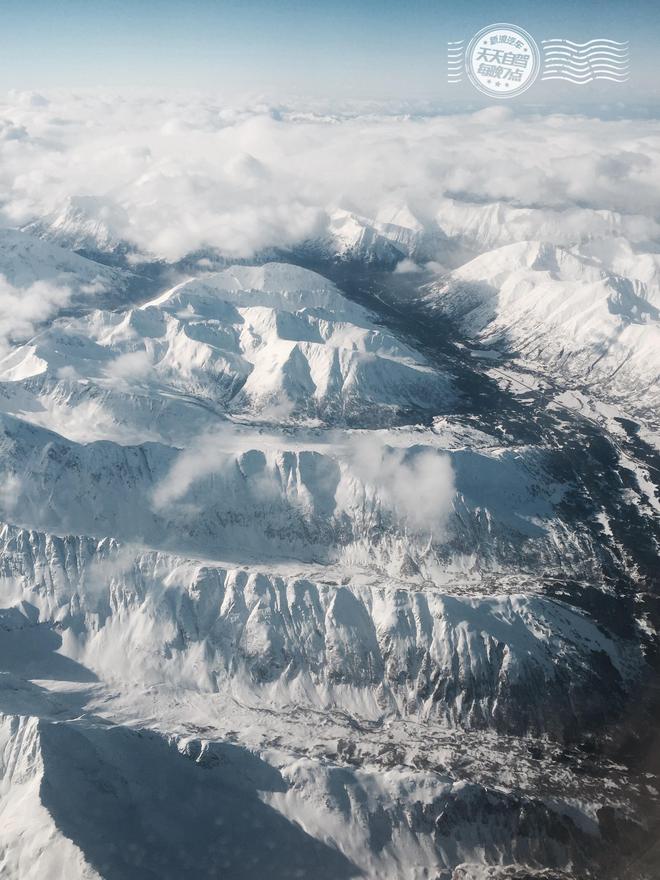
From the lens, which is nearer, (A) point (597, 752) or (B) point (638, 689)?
(A) point (597, 752)

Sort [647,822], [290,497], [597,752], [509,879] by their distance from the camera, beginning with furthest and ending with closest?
1. [290,497]
2. [597,752]
3. [647,822]
4. [509,879]

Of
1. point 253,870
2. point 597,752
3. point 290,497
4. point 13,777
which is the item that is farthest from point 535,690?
point 13,777

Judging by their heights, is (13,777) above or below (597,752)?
above

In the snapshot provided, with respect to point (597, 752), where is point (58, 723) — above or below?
above

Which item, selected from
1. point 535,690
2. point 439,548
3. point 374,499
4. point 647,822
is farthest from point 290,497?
point 647,822

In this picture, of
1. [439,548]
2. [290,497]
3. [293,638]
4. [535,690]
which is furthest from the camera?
[290,497]

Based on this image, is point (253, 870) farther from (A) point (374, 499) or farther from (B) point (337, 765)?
(A) point (374, 499)

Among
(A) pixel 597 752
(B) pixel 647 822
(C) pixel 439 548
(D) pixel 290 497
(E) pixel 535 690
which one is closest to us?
(B) pixel 647 822

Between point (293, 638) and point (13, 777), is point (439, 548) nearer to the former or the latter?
point (293, 638)

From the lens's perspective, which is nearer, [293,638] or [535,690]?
[535,690]
